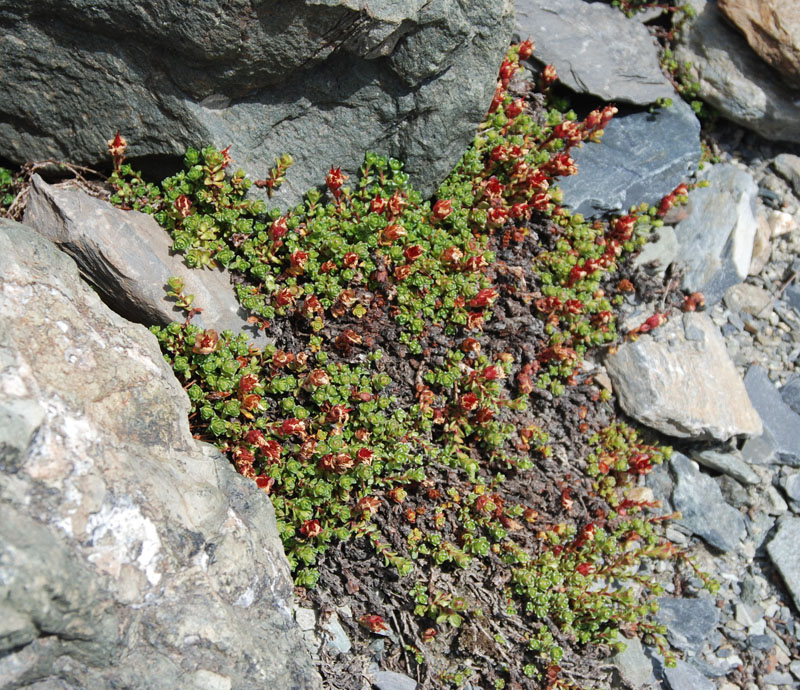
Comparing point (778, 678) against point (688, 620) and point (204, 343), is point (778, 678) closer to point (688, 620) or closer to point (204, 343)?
point (688, 620)

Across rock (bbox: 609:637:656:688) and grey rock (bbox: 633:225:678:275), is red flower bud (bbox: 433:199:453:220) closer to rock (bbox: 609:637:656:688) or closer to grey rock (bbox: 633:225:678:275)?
grey rock (bbox: 633:225:678:275)

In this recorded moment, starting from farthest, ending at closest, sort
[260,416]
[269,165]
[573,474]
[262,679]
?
[573,474] → [269,165] → [260,416] → [262,679]

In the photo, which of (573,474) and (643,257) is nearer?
(573,474)

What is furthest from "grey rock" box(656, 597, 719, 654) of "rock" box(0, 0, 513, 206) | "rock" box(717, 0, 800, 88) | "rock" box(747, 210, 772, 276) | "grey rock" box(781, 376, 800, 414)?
"rock" box(717, 0, 800, 88)

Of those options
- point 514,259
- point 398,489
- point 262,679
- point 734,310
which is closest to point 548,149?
point 514,259

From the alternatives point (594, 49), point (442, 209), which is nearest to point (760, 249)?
point (594, 49)

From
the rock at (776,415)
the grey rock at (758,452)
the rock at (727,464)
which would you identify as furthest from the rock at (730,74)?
the rock at (727,464)

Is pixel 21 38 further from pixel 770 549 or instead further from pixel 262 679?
pixel 770 549

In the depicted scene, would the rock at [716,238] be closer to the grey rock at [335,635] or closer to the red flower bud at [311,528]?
the red flower bud at [311,528]
